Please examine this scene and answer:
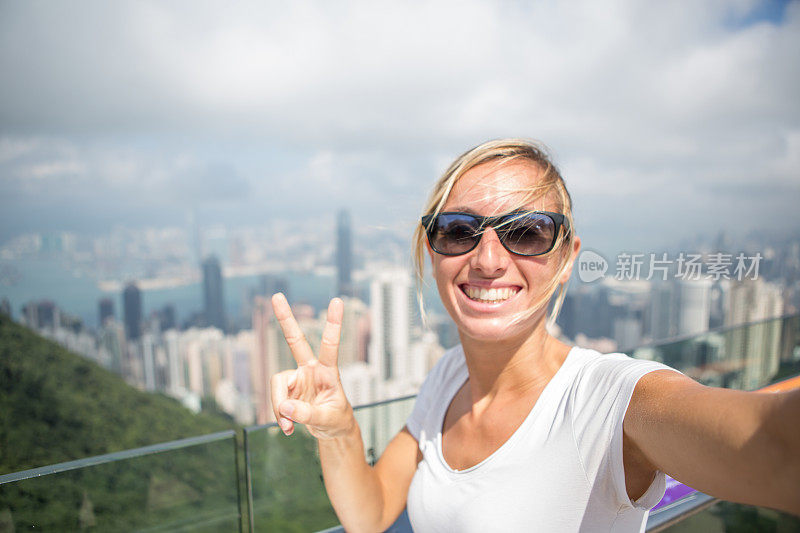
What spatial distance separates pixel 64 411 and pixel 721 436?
77.8 ft

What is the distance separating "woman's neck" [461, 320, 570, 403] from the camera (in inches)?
48.2

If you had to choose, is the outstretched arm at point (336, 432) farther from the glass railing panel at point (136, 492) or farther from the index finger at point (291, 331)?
the glass railing panel at point (136, 492)

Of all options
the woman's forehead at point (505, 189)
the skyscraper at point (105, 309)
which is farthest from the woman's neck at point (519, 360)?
the skyscraper at point (105, 309)

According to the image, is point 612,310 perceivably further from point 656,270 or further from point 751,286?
point 656,270

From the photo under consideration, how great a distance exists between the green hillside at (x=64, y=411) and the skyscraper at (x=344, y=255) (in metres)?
18.4

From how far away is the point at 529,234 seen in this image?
3.97 feet

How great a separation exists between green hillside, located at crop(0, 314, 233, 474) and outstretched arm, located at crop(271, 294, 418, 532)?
18970 mm

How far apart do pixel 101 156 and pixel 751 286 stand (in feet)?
211

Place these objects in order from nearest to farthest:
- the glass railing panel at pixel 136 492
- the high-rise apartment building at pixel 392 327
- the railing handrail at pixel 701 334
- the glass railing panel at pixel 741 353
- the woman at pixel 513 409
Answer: the woman at pixel 513 409, the glass railing panel at pixel 136 492, the railing handrail at pixel 701 334, the glass railing panel at pixel 741 353, the high-rise apartment building at pixel 392 327

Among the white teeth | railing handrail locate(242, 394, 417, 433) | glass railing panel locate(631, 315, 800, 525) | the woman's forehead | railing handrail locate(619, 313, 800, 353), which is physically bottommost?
glass railing panel locate(631, 315, 800, 525)

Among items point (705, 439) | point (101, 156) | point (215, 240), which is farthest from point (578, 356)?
point (101, 156)

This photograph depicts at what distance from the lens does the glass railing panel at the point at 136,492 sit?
1703mm

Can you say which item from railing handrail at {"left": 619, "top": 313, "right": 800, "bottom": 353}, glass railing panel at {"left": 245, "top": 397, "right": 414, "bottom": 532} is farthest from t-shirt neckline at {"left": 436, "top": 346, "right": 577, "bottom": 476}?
railing handrail at {"left": 619, "top": 313, "right": 800, "bottom": 353}

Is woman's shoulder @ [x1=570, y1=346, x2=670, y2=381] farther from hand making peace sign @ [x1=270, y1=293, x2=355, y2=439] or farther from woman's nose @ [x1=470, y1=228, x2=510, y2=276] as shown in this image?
hand making peace sign @ [x1=270, y1=293, x2=355, y2=439]
